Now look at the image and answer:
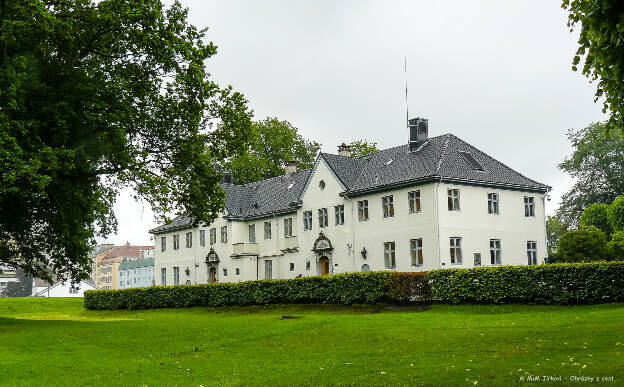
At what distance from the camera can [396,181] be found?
44.4 m

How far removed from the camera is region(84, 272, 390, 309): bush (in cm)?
3562

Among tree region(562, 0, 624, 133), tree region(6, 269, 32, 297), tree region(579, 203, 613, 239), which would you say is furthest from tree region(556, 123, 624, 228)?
tree region(6, 269, 32, 297)

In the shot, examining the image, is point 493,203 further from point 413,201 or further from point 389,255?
point 389,255

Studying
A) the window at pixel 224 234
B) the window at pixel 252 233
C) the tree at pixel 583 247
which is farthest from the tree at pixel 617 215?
the window at pixel 224 234

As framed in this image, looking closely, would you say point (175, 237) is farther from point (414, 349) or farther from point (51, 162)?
point (414, 349)

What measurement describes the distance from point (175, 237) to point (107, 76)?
39.9m

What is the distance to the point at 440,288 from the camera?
33062mm

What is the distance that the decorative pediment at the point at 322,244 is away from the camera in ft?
160

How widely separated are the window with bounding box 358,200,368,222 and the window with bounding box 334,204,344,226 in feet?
5.22

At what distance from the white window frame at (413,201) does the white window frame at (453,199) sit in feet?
6.22

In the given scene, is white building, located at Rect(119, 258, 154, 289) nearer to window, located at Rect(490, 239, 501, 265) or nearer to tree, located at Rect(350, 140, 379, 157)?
tree, located at Rect(350, 140, 379, 157)

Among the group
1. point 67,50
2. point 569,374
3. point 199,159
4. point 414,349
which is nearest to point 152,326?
point 199,159

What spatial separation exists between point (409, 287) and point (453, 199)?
34.3 feet

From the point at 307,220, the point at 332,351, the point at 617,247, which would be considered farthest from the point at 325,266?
the point at 332,351
